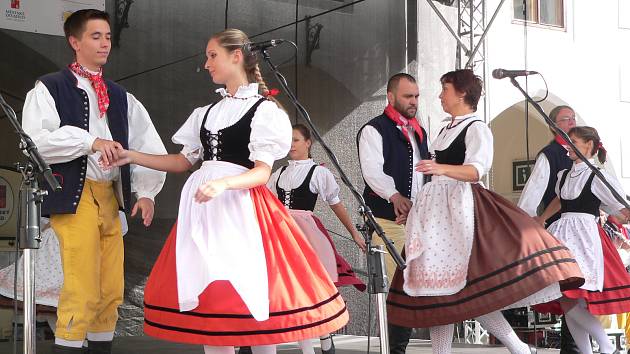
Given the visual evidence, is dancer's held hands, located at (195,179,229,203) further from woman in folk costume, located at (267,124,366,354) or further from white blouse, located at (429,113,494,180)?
woman in folk costume, located at (267,124,366,354)

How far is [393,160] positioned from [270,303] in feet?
6.79

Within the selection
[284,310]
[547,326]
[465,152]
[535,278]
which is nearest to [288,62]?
[547,326]

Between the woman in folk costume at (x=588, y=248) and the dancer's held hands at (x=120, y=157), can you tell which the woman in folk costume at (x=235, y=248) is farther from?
the woman in folk costume at (x=588, y=248)

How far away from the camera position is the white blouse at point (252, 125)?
10.3 feet

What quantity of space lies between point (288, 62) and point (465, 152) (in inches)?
150

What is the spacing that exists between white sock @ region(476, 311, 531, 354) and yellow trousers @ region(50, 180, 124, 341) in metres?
1.50

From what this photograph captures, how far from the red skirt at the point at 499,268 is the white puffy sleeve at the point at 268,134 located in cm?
106

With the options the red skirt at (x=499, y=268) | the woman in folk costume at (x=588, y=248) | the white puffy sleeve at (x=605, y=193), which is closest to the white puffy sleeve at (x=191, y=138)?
the red skirt at (x=499, y=268)

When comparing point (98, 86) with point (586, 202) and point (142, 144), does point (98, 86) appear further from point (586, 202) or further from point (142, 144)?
point (586, 202)

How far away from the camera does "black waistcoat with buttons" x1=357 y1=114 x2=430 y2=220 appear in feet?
16.0

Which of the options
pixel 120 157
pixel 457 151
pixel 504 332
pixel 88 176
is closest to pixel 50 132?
pixel 88 176

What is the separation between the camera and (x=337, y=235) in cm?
774

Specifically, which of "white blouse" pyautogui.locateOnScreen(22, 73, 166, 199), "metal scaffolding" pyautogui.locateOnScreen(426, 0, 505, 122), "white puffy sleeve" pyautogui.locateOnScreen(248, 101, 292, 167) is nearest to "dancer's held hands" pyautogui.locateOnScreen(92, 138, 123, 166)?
"white blouse" pyautogui.locateOnScreen(22, 73, 166, 199)

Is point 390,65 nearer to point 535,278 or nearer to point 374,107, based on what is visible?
point 374,107
